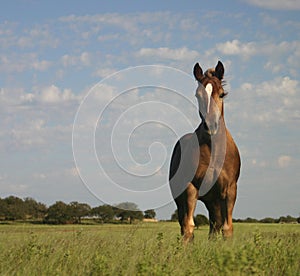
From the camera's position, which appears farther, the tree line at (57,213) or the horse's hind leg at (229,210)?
the tree line at (57,213)

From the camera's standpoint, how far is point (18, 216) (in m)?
62.0

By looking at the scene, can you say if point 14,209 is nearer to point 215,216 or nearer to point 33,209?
point 33,209

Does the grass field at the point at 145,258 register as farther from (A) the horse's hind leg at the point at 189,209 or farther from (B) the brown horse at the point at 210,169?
(B) the brown horse at the point at 210,169

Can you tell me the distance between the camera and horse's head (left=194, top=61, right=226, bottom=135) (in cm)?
1105

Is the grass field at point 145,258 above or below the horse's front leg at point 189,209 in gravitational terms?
below

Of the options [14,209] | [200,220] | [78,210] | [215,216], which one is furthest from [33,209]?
[215,216]

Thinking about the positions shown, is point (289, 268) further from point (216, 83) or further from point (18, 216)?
point (18, 216)

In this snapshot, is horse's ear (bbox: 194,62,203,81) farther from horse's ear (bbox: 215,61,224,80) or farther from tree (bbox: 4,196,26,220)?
tree (bbox: 4,196,26,220)

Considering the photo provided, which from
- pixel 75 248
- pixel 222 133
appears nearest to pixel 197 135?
pixel 222 133

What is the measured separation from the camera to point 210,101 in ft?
36.3

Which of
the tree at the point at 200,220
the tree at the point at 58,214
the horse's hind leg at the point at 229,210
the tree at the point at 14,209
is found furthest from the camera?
the tree at the point at 14,209

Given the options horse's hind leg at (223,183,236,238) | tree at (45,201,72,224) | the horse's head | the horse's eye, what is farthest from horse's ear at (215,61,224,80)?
tree at (45,201,72,224)

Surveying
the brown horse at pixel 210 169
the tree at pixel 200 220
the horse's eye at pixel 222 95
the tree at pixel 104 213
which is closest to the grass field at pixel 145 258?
the brown horse at pixel 210 169

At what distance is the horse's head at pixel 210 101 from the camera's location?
11055 millimetres
